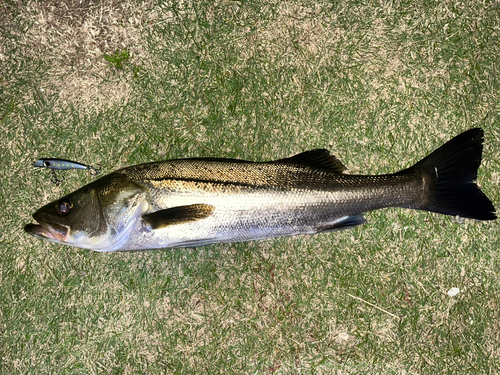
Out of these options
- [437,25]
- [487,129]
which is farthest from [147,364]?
[437,25]

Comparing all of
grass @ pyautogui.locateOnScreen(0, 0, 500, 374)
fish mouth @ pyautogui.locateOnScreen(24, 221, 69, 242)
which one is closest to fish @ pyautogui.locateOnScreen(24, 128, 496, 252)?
fish mouth @ pyautogui.locateOnScreen(24, 221, 69, 242)

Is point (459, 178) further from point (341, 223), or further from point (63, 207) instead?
point (63, 207)

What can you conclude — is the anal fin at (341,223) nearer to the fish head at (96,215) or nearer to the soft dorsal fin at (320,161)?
the soft dorsal fin at (320,161)

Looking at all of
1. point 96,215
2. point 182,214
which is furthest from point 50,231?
point 182,214

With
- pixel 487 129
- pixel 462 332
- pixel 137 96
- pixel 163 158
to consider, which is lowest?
pixel 462 332

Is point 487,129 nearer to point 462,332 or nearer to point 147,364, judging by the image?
point 462,332

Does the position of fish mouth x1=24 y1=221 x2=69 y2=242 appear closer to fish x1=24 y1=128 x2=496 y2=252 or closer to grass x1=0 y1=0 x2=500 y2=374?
fish x1=24 y1=128 x2=496 y2=252
